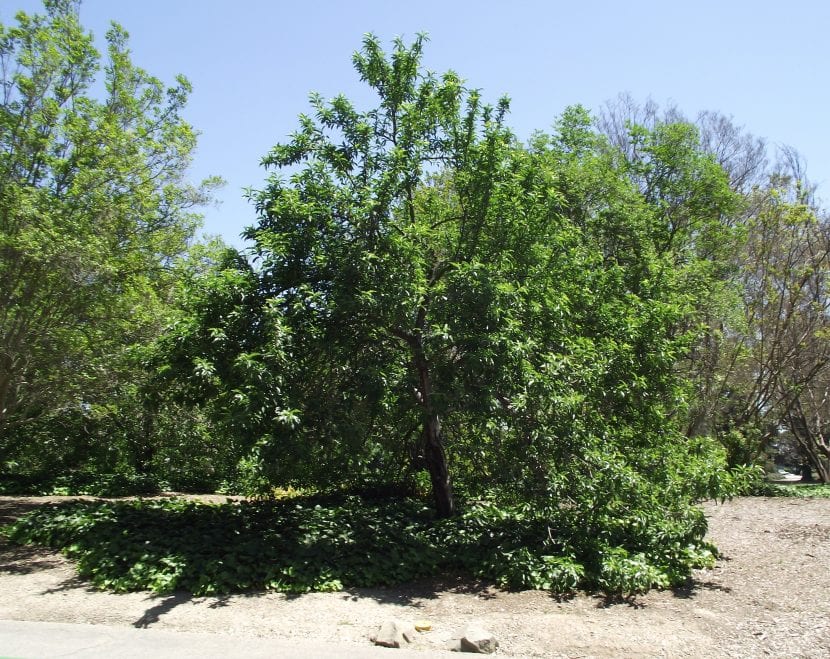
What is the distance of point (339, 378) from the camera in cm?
875

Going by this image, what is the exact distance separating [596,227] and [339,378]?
22.1 ft

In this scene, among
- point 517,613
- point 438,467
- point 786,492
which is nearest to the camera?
point 517,613

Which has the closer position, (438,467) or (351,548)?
(351,548)

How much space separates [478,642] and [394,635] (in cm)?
76

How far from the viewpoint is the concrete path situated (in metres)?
5.20

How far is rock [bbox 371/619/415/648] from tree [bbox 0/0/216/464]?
19.3 ft

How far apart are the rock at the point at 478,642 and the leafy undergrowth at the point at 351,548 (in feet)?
6.04

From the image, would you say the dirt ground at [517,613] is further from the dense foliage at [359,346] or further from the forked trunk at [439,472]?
the forked trunk at [439,472]

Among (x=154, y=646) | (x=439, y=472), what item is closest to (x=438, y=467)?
(x=439, y=472)

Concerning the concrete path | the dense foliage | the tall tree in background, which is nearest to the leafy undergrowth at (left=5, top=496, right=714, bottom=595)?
the dense foliage

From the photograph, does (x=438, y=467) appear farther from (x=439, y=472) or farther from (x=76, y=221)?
(x=76, y=221)

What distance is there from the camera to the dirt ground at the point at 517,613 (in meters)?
5.56

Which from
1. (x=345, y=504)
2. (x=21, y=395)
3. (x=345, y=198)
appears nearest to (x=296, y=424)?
(x=345, y=198)

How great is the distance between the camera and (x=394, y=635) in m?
5.56
